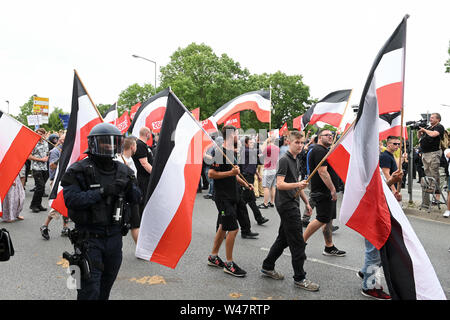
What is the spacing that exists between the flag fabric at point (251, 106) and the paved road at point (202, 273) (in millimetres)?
3206

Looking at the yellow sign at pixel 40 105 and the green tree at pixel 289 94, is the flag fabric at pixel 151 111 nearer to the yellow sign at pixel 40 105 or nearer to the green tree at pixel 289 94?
the yellow sign at pixel 40 105

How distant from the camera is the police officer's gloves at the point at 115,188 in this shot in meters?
2.76

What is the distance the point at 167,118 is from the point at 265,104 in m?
5.37

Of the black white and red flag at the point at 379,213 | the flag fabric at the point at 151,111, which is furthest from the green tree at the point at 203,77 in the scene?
the black white and red flag at the point at 379,213

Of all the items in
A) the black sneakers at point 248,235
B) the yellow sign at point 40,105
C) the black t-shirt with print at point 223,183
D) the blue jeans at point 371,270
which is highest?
the yellow sign at point 40,105

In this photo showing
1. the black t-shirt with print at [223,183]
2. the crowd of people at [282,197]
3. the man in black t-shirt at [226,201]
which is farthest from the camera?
the black t-shirt with print at [223,183]

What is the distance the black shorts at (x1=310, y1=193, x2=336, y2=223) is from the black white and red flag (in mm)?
1715

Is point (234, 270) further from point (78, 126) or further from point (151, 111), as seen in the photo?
point (151, 111)

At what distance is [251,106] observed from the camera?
8.71 metres

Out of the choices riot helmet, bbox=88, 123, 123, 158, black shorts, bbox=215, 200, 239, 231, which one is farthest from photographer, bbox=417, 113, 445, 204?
riot helmet, bbox=88, 123, 123, 158

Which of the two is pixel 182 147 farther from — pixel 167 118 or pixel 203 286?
pixel 203 286

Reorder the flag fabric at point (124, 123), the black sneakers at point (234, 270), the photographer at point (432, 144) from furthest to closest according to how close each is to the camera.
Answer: the flag fabric at point (124, 123)
the photographer at point (432, 144)
the black sneakers at point (234, 270)

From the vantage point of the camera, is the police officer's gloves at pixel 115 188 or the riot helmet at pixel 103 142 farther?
the riot helmet at pixel 103 142
